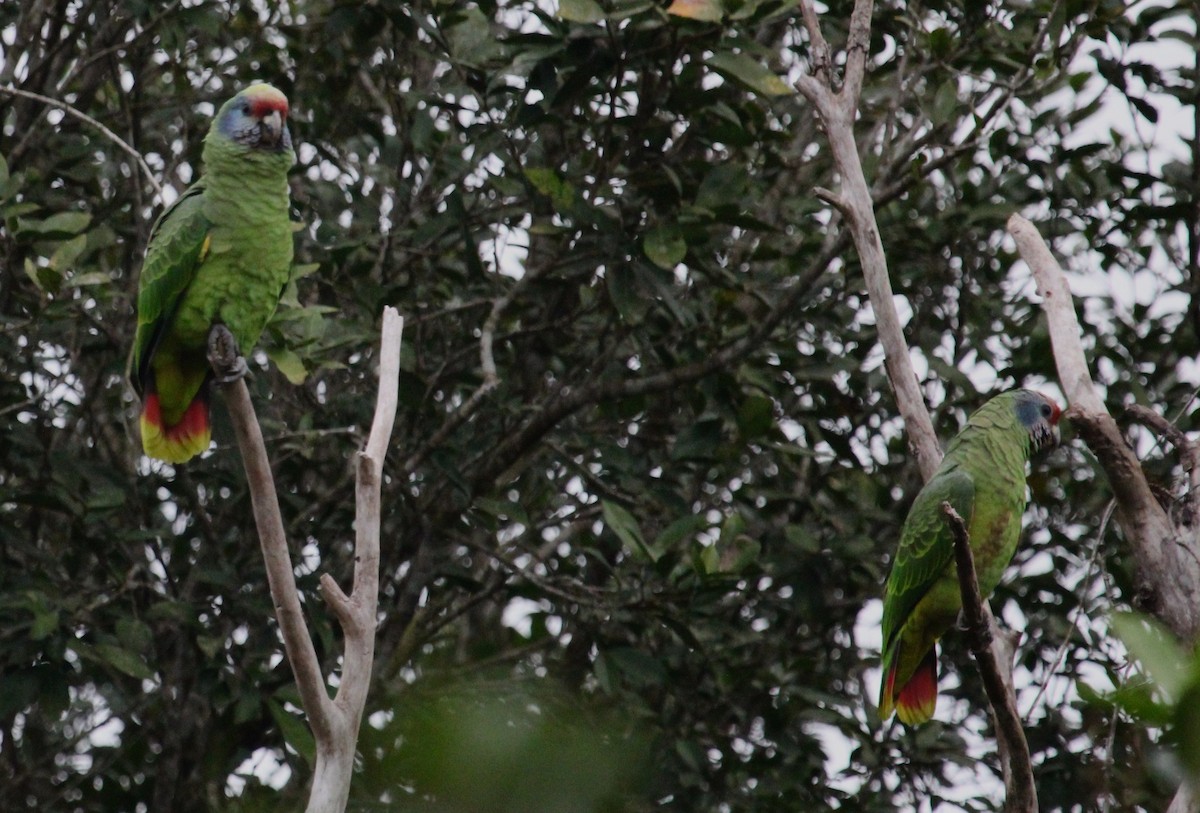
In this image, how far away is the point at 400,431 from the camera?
4.65 m

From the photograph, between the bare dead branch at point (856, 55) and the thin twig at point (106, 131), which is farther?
the bare dead branch at point (856, 55)

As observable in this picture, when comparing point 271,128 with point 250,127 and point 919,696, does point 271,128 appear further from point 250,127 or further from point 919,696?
point 919,696

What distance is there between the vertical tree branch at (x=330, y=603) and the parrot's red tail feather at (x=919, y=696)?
1.52 m

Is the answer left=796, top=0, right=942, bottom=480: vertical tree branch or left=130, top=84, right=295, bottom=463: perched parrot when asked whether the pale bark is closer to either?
left=796, top=0, right=942, bottom=480: vertical tree branch

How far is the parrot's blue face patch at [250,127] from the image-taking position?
130 inches

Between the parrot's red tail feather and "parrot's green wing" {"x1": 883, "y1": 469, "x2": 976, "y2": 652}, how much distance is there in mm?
171

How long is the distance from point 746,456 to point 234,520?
174cm

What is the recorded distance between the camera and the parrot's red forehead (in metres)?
3.35

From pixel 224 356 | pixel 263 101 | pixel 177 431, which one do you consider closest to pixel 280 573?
pixel 224 356

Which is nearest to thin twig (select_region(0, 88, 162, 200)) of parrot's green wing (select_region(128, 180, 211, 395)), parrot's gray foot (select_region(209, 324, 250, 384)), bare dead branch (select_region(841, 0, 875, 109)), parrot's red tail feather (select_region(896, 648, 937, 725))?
parrot's green wing (select_region(128, 180, 211, 395))

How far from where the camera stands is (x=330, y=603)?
2.37 m

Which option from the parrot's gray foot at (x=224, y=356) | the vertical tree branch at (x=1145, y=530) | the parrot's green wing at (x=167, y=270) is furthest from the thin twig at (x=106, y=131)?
the vertical tree branch at (x=1145, y=530)

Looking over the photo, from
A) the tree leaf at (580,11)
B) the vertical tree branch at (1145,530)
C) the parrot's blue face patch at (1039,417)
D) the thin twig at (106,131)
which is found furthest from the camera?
the tree leaf at (580,11)

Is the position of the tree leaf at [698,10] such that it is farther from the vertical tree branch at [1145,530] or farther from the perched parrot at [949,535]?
the vertical tree branch at [1145,530]
